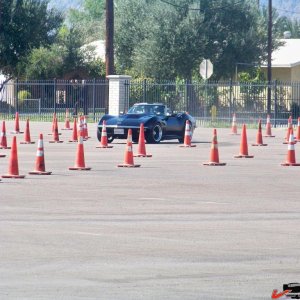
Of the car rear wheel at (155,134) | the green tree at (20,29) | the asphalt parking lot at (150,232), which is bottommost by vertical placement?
the asphalt parking lot at (150,232)

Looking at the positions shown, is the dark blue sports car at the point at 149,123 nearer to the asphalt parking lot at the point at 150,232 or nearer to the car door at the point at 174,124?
the car door at the point at 174,124

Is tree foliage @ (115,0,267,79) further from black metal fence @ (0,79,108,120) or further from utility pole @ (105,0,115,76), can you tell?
utility pole @ (105,0,115,76)

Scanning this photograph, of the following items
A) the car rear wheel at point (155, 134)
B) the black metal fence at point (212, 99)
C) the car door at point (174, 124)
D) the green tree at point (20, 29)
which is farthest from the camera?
the green tree at point (20, 29)

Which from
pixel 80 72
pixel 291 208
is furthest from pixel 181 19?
pixel 291 208

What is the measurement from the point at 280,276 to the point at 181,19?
60.3 metres

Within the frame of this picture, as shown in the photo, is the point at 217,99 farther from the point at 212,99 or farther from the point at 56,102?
the point at 56,102

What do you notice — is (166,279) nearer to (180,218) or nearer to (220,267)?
(220,267)

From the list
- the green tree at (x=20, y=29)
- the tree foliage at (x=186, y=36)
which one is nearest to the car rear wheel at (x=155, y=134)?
the green tree at (x=20, y=29)

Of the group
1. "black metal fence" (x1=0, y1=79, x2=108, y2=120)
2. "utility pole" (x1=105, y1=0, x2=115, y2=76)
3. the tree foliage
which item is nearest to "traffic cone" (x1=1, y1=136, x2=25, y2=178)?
"utility pole" (x1=105, y1=0, x2=115, y2=76)

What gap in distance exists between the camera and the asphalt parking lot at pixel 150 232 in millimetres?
9234

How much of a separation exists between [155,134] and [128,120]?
1.00 meters

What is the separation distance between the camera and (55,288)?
353 inches

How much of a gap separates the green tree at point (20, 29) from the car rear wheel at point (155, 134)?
34.5 metres

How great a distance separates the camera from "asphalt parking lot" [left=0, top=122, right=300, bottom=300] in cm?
923
